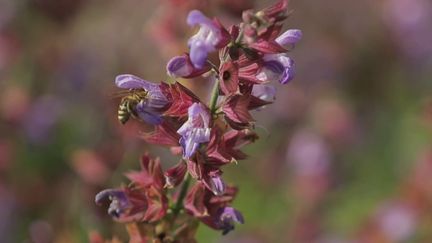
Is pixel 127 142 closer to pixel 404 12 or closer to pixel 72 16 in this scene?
pixel 72 16

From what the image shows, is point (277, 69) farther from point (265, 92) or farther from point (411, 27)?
point (411, 27)

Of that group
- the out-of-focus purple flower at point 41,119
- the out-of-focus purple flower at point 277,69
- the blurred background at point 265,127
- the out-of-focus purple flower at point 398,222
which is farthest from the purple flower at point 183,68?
the out-of-focus purple flower at point 398,222

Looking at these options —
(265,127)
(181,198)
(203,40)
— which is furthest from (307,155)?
(203,40)

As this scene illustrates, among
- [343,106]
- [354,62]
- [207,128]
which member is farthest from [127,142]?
[354,62]

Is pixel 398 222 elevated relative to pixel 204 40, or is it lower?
lower

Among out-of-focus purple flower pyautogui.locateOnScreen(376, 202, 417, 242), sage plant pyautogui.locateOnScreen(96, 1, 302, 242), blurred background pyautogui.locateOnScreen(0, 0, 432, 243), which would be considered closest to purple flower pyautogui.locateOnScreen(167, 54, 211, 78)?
sage plant pyautogui.locateOnScreen(96, 1, 302, 242)

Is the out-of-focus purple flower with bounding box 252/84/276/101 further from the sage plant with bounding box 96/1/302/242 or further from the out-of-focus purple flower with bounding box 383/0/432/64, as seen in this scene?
the out-of-focus purple flower with bounding box 383/0/432/64

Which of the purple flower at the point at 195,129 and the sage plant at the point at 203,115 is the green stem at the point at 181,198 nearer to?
the sage plant at the point at 203,115

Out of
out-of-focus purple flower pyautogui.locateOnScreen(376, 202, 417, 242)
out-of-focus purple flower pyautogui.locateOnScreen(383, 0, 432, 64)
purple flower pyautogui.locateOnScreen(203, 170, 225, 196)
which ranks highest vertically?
purple flower pyautogui.locateOnScreen(203, 170, 225, 196)
